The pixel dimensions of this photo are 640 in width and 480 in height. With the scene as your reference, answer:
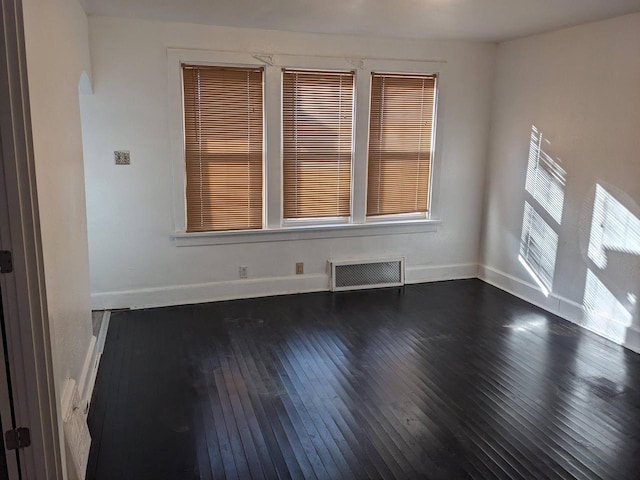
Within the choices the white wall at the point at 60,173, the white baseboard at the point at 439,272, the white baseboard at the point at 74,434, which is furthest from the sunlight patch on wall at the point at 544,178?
the white baseboard at the point at 74,434

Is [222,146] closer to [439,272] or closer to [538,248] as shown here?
[439,272]

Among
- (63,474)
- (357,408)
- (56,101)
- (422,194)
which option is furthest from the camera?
(422,194)

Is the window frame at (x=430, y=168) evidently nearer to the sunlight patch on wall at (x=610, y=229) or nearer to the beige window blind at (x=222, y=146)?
the beige window blind at (x=222, y=146)

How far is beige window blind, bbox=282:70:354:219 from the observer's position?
178 inches

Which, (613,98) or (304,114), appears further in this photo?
(304,114)

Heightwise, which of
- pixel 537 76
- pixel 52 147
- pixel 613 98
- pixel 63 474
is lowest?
pixel 63 474

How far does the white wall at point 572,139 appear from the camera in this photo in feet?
12.0

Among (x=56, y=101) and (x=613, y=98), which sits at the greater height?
(x=613, y=98)

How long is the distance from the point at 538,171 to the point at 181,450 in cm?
376

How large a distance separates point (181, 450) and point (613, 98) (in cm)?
380

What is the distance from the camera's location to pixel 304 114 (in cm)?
456

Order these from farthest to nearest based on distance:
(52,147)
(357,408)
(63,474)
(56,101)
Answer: (357,408), (56,101), (52,147), (63,474)

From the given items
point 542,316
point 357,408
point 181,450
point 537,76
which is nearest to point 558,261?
point 542,316

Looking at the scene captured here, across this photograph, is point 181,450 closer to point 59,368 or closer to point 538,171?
point 59,368
